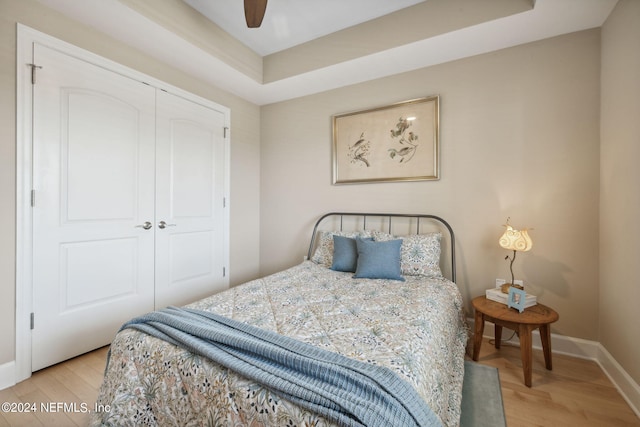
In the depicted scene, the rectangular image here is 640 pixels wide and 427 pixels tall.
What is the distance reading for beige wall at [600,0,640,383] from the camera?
1.62m

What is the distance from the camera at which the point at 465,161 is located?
2480 mm

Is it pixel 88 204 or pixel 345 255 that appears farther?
pixel 345 255

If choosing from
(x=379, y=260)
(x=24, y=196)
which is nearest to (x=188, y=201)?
(x=24, y=196)

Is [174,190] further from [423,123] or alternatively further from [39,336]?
[423,123]

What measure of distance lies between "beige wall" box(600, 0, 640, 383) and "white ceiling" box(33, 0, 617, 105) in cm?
31

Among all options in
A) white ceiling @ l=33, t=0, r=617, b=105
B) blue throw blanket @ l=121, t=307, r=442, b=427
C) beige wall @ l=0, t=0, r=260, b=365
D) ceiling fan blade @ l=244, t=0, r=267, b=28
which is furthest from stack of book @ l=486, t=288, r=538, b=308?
beige wall @ l=0, t=0, r=260, b=365

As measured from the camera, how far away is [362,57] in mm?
2473

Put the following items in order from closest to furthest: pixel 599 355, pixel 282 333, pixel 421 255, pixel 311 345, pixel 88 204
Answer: pixel 311 345 < pixel 282 333 < pixel 599 355 < pixel 88 204 < pixel 421 255

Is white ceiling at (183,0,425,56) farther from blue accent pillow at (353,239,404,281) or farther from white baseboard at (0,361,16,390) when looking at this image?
white baseboard at (0,361,16,390)

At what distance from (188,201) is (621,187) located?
344 cm

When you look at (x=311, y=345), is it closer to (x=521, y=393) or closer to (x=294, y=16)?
(x=521, y=393)

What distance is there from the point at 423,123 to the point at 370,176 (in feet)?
2.32

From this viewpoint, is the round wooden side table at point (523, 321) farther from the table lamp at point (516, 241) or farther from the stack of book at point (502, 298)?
the table lamp at point (516, 241)

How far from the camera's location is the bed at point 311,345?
960 millimetres
